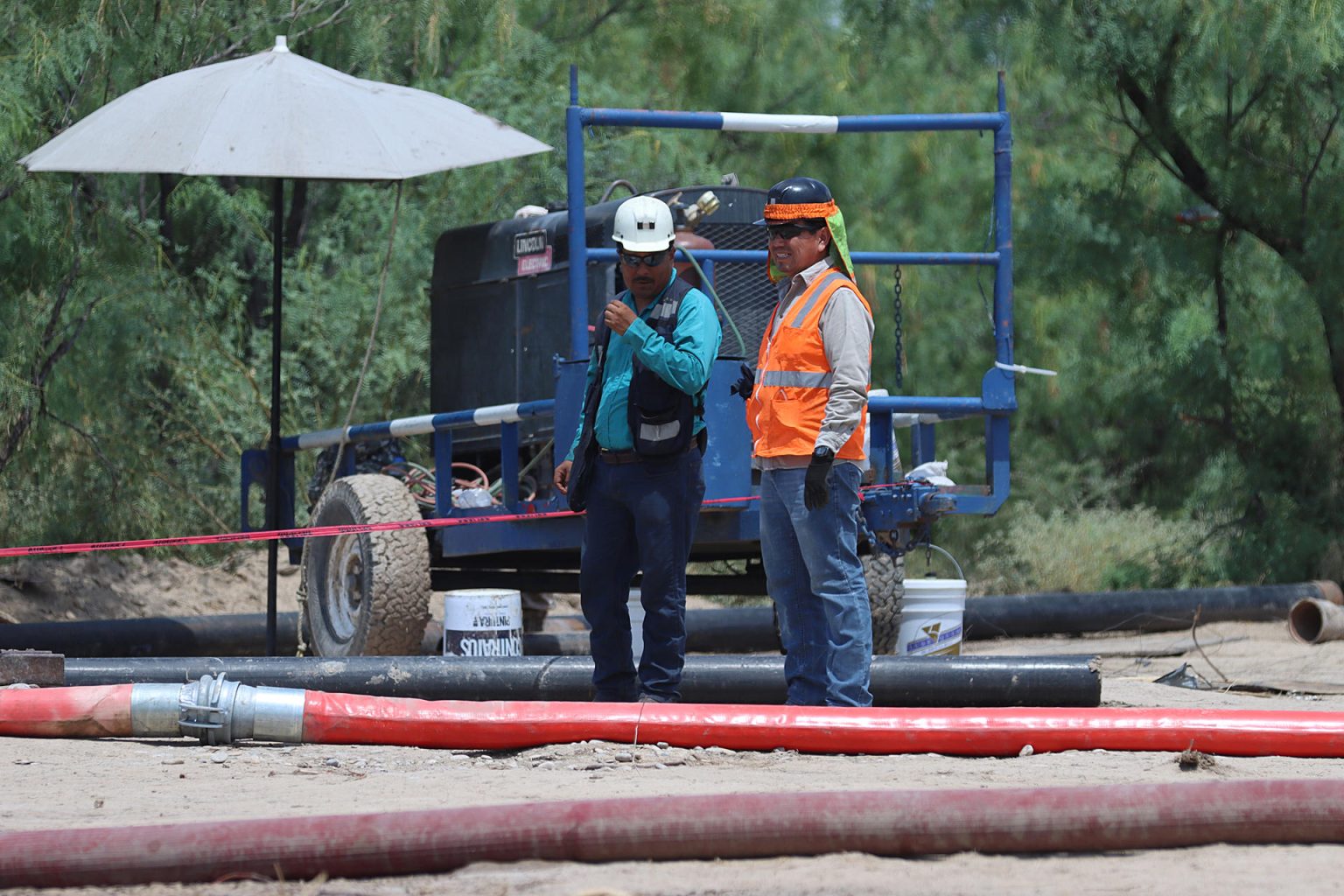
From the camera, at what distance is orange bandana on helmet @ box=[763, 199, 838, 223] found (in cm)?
632

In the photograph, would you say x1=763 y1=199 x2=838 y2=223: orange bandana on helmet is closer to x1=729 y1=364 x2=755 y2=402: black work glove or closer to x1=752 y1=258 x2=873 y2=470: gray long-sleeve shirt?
x1=752 y1=258 x2=873 y2=470: gray long-sleeve shirt

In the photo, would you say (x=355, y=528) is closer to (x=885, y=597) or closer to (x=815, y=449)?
(x=885, y=597)

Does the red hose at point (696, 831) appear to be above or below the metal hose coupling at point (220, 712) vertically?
above

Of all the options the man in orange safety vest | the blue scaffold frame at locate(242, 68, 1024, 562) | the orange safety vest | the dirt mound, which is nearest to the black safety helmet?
the man in orange safety vest

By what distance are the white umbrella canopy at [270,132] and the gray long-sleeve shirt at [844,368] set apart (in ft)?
8.36

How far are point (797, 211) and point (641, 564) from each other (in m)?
1.37

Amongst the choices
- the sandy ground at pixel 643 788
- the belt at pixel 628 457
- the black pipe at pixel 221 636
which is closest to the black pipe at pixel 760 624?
the black pipe at pixel 221 636

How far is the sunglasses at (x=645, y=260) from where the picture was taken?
20.8ft

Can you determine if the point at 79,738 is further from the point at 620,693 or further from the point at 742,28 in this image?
the point at 742,28

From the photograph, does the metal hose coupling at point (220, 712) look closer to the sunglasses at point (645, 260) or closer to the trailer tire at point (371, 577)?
the sunglasses at point (645, 260)

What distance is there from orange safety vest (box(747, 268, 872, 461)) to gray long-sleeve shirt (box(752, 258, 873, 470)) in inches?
1.0

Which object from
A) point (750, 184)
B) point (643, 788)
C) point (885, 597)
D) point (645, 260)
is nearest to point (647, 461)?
point (645, 260)

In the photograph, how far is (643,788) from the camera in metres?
4.86

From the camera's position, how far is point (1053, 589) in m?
14.6
